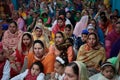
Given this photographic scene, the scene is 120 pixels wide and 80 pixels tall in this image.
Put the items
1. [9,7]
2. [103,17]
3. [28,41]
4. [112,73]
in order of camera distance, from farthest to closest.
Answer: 1. [9,7]
2. [103,17]
3. [28,41]
4. [112,73]

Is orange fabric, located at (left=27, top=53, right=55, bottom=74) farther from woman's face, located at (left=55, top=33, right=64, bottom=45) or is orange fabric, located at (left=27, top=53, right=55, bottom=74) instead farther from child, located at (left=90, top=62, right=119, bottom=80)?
child, located at (left=90, top=62, right=119, bottom=80)

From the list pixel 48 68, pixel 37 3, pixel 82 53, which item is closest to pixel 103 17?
pixel 82 53

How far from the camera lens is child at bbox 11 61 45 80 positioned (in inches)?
182

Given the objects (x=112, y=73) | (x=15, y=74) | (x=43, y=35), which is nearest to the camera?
(x=112, y=73)

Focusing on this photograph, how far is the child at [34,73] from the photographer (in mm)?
4633

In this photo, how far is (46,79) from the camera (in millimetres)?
4766

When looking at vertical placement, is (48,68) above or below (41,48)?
below

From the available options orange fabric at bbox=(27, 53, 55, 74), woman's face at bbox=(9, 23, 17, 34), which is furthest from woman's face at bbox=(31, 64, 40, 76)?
woman's face at bbox=(9, 23, 17, 34)

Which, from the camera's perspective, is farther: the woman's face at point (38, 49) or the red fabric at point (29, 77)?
the woman's face at point (38, 49)

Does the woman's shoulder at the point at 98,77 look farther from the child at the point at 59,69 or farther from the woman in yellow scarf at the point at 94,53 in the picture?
the child at the point at 59,69

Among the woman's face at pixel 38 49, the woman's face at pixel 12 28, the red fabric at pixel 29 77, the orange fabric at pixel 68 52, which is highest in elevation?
the woman's face at pixel 12 28

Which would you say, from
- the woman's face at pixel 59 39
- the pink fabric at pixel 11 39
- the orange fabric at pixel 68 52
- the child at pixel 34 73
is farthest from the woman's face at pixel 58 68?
the pink fabric at pixel 11 39

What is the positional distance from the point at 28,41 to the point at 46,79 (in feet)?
3.19

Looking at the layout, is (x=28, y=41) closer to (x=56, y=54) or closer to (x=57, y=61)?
(x=56, y=54)
